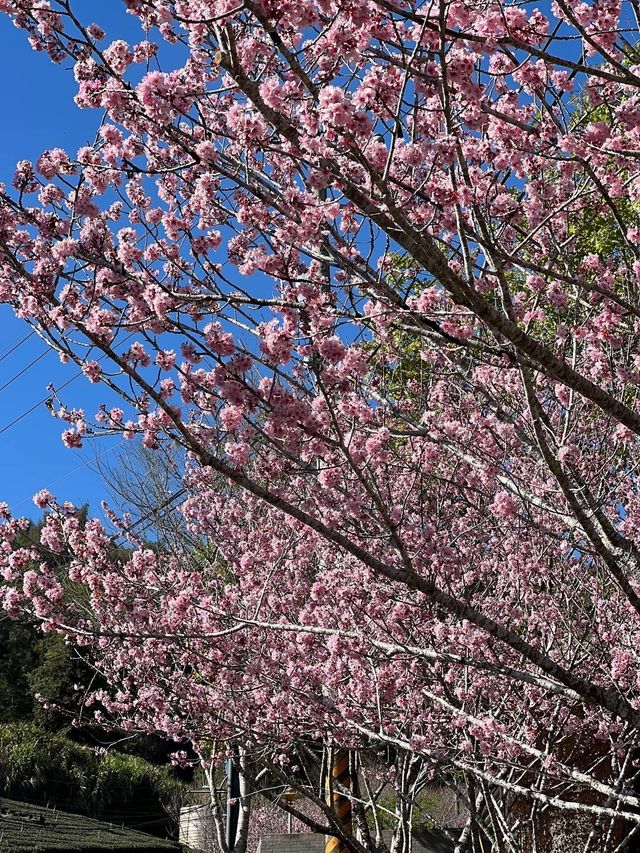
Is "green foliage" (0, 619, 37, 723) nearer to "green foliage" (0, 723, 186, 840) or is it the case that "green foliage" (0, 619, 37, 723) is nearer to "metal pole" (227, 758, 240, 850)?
"green foliage" (0, 723, 186, 840)

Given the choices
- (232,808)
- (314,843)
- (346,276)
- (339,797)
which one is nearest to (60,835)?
(232,808)

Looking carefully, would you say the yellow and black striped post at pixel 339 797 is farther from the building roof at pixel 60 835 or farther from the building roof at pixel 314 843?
the building roof at pixel 314 843

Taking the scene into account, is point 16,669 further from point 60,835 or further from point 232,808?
point 232,808

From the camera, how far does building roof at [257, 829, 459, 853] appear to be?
1480cm

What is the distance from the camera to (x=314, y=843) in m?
15.3

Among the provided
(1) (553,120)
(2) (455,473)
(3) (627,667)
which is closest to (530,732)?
(3) (627,667)

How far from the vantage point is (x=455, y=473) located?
5.89 meters

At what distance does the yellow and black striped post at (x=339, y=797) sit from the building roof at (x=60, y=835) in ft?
12.2

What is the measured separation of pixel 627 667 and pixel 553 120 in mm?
3663

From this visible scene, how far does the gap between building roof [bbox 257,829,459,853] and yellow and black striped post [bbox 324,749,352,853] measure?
632 centimetres

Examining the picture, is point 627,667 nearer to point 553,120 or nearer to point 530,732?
point 530,732

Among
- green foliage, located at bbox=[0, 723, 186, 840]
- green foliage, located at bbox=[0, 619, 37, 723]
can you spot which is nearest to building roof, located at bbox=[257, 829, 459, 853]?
green foliage, located at bbox=[0, 723, 186, 840]

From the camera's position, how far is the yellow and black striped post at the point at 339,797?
8.19 meters

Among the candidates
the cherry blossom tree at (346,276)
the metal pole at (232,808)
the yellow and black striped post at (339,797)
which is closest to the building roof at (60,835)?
the metal pole at (232,808)
